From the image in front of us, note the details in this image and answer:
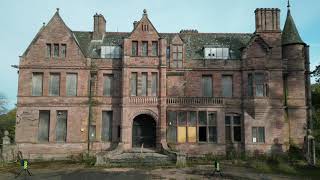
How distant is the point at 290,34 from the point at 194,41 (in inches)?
389

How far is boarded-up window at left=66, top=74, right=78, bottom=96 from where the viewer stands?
37.2m

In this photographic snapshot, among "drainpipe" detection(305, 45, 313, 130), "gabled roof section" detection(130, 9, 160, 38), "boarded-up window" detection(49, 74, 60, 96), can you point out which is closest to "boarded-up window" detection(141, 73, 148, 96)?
"gabled roof section" detection(130, 9, 160, 38)

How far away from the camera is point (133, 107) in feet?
119

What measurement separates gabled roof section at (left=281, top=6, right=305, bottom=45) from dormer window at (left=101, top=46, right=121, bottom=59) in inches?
665

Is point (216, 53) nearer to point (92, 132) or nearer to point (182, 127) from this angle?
point (182, 127)

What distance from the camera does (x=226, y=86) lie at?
125ft

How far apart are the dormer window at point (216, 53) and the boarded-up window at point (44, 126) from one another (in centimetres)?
1694

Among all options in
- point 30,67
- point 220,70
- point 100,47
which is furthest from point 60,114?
point 220,70

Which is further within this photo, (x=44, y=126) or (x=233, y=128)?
(x=233, y=128)

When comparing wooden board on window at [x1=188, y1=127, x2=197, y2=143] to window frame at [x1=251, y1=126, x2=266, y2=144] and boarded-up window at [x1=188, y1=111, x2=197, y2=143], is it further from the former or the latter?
window frame at [x1=251, y1=126, x2=266, y2=144]

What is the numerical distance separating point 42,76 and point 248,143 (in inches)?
826

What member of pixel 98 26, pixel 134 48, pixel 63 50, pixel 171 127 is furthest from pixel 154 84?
pixel 98 26

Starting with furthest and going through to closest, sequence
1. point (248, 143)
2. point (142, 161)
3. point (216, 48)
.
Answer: point (216, 48), point (248, 143), point (142, 161)

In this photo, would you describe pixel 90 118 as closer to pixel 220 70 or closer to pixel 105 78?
pixel 105 78
